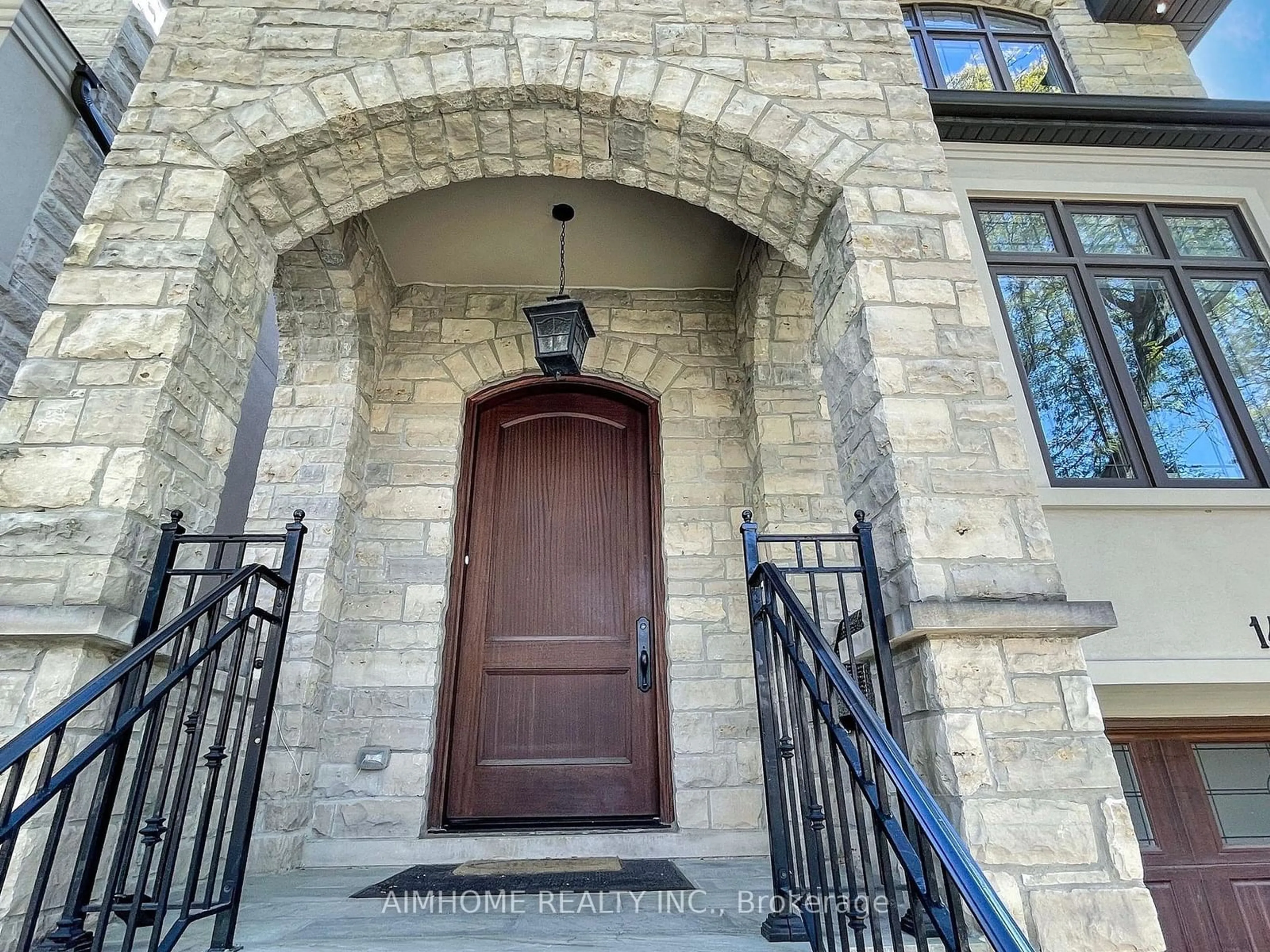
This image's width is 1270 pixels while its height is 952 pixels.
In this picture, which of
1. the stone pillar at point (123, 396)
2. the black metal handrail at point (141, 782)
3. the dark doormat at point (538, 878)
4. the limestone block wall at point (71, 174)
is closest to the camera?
the black metal handrail at point (141, 782)

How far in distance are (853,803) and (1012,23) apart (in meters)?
5.62

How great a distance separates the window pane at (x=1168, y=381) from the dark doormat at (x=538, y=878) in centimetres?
294

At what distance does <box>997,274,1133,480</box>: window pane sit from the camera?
329 cm

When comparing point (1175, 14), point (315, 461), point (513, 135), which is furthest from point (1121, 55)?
point (315, 461)

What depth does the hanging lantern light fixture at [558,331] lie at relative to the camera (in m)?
3.35

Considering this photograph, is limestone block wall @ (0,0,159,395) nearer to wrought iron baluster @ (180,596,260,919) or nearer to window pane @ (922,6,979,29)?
wrought iron baluster @ (180,596,260,919)

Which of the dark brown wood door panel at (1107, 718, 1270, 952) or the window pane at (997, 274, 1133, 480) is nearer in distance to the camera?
the dark brown wood door panel at (1107, 718, 1270, 952)

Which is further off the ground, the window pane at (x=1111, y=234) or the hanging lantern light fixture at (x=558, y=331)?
the window pane at (x=1111, y=234)

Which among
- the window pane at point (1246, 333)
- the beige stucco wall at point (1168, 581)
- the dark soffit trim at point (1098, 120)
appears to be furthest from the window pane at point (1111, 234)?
the beige stucco wall at point (1168, 581)

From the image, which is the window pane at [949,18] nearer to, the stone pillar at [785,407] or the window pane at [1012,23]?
the window pane at [1012,23]

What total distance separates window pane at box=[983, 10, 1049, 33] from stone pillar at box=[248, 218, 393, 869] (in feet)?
15.0

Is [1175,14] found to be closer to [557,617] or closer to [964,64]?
[964,64]

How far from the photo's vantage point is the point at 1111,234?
3840 mm

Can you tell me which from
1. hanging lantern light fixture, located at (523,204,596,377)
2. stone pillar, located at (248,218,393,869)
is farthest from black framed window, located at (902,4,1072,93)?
stone pillar, located at (248,218,393,869)
